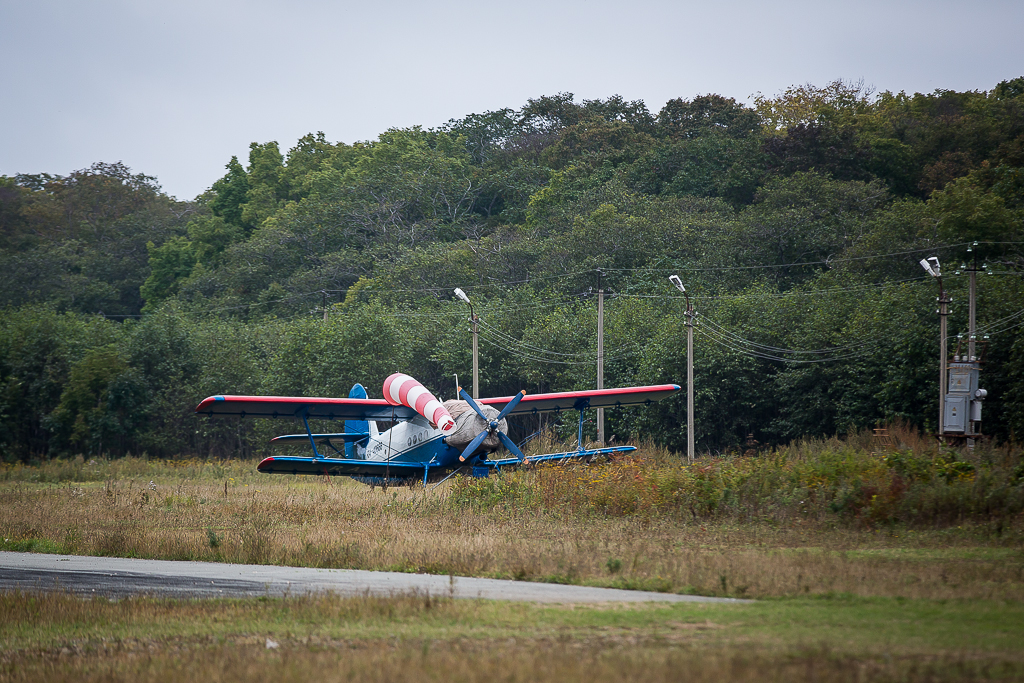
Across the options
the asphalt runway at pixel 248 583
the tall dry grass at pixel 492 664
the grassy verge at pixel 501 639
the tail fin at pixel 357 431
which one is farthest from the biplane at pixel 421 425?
the tall dry grass at pixel 492 664

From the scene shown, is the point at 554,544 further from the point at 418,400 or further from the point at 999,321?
the point at 999,321

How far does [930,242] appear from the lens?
4197 centimetres

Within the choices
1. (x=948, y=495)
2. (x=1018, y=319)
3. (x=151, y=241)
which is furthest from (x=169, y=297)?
(x=948, y=495)

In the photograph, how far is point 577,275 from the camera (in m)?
51.0

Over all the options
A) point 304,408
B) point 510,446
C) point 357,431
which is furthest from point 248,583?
point 357,431

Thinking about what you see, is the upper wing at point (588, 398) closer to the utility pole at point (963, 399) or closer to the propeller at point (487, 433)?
the propeller at point (487, 433)

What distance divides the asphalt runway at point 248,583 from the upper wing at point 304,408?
870 cm

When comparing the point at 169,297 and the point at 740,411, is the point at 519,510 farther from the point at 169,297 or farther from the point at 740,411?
the point at 169,297

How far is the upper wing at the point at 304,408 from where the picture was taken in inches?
885

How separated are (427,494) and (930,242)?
105ft

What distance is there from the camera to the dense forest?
39.0 m

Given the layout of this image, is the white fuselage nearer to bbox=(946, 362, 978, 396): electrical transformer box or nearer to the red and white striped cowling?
the red and white striped cowling

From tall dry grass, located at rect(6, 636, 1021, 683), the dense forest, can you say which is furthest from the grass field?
the dense forest

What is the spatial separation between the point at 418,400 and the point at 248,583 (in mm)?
12067
